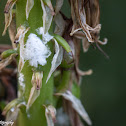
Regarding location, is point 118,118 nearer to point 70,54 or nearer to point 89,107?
point 89,107

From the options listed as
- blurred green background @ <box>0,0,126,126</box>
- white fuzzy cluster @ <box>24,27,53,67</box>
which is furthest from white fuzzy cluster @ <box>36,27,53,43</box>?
blurred green background @ <box>0,0,126,126</box>

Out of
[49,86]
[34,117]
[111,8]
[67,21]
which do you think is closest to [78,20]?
[67,21]

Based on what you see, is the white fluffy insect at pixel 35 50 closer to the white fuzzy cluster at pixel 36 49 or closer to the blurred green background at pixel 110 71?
the white fuzzy cluster at pixel 36 49

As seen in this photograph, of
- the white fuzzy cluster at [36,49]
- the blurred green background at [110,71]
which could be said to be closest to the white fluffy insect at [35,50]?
the white fuzzy cluster at [36,49]

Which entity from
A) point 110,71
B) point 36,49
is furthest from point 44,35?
point 110,71

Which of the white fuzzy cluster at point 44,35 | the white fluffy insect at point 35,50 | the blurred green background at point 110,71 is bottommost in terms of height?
the blurred green background at point 110,71

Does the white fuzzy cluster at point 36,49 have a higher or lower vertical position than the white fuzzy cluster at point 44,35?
lower
